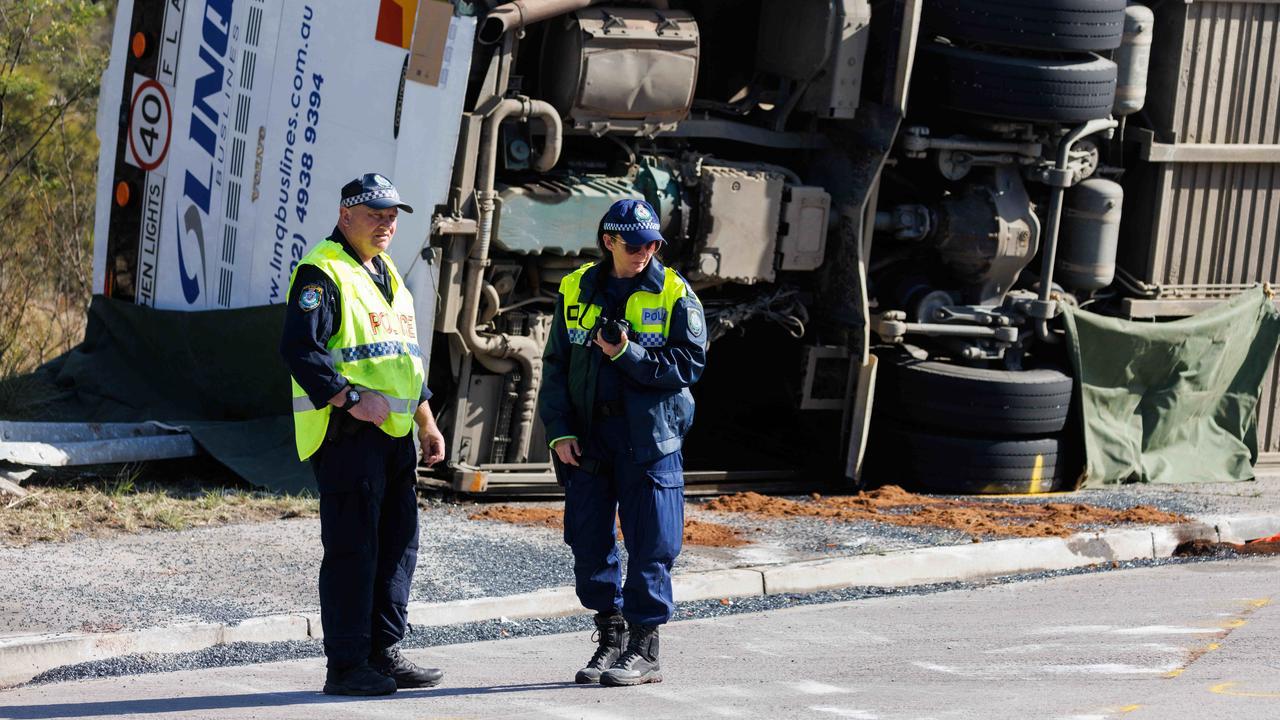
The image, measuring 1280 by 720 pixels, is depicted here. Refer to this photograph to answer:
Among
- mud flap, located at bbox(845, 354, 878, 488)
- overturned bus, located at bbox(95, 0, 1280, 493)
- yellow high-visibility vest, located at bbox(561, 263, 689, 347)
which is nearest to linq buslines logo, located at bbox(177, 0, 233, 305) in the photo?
overturned bus, located at bbox(95, 0, 1280, 493)

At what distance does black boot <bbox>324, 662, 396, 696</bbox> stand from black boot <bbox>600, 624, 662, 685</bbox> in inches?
32.0

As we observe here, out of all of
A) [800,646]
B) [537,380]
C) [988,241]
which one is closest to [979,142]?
[988,241]

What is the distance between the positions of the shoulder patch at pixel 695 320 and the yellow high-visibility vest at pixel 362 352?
101 cm

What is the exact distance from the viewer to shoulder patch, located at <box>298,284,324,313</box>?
5793 mm

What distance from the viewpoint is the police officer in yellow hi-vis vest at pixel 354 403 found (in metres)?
5.82

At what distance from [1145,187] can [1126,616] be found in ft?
14.4

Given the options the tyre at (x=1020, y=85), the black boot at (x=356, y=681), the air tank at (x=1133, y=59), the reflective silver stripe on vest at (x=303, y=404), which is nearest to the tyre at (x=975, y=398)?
the tyre at (x=1020, y=85)

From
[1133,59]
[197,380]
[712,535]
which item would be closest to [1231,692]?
[712,535]

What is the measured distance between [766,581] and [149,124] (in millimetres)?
4858

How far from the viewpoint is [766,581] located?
8297 millimetres

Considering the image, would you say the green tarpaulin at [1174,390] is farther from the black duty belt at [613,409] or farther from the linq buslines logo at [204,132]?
the black duty belt at [613,409]

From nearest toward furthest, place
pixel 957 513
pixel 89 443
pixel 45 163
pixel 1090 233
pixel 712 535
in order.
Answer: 1. pixel 712 535
2. pixel 89 443
3. pixel 957 513
4. pixel 1090 233
5. pixel 45 163

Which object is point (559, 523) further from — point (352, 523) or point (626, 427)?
point (352, 523)

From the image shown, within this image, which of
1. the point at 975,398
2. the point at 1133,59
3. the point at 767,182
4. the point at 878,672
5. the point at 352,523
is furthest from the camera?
the point at 1133,59
